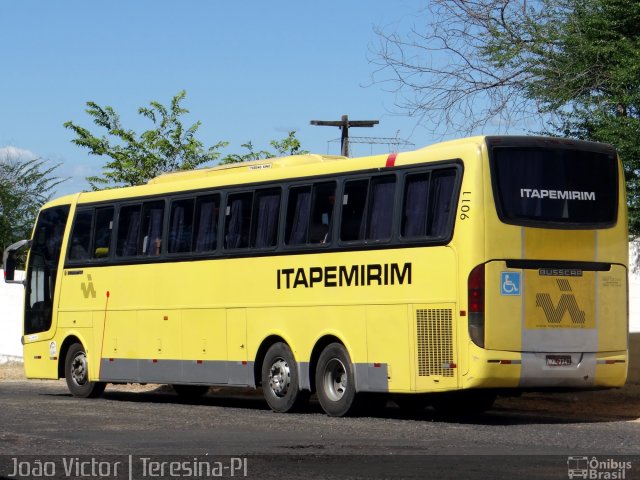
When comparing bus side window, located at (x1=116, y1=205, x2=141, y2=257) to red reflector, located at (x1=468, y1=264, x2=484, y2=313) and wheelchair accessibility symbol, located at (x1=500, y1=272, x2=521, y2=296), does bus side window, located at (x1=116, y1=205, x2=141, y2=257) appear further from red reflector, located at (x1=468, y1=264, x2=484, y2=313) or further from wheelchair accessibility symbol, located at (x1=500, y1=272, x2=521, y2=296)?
wheelchair accessibility symbol, located at (x1=500, y1=272, x2=521, y2=296)

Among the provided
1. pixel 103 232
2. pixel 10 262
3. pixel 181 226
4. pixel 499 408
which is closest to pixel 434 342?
pixel 499 408

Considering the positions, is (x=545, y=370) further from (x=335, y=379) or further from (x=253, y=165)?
(x=253, y=165)

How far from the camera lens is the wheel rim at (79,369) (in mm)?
24000

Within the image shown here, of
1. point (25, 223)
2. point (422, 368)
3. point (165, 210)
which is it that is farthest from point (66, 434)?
point (25, 223)

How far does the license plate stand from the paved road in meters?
0.74

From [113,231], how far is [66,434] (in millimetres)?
8557

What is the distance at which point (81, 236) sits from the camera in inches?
957

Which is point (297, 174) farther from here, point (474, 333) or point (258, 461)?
point (258, 461)

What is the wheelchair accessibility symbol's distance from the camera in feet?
55.6

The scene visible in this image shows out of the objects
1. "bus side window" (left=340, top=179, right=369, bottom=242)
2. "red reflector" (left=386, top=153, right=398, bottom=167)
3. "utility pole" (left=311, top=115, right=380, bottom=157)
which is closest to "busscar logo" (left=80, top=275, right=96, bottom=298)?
"bus side window" (left=340, top=179, right=369, bottom=242)

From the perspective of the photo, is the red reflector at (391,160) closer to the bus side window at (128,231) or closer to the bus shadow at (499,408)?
the bus shadow at (499,408)

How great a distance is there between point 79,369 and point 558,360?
32.0 ft

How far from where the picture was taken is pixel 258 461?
1242cm

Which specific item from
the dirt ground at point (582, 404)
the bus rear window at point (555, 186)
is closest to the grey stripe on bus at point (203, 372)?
the bus rear window at point (555, 186)
